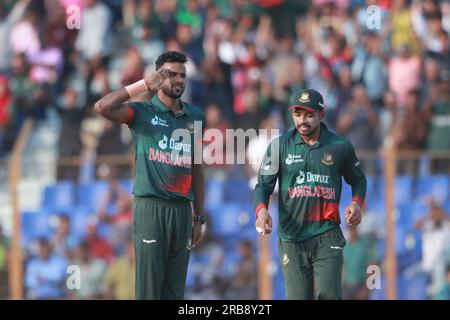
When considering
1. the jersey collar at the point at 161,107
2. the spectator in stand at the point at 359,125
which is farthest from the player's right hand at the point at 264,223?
the spectator in stand at the point at 359,125

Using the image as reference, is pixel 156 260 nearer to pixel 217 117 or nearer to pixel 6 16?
pixel 217 117

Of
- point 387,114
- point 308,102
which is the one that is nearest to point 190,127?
point 308,102

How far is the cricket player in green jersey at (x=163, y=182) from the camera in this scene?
1003cm

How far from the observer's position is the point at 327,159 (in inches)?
396

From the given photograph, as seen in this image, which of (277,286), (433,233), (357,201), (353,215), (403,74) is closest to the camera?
(353,215)

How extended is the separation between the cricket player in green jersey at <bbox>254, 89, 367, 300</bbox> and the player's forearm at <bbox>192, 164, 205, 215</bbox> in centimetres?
60

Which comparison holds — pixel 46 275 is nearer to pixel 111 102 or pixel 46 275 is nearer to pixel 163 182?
pixel 163 182

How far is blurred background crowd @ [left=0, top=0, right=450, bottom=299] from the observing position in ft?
49.6

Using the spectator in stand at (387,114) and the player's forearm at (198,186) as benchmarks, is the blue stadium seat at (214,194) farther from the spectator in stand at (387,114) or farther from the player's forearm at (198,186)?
the player's forearm at (198,186)

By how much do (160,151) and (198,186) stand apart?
0.59m

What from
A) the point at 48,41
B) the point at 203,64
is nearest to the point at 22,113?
the point at 48,41

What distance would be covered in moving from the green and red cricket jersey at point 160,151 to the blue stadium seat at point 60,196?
5.99 m

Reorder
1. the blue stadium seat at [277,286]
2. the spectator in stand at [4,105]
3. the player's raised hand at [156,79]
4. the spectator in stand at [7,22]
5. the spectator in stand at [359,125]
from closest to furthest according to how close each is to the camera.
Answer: the player's raised hand at [156,79] → the blue stadium seat at [277,286] → the spectator in stand at [359,125] → the spectator in stand at [4,105] → the spectator in stand at [7,22]

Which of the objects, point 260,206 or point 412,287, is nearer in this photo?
point 260,206
